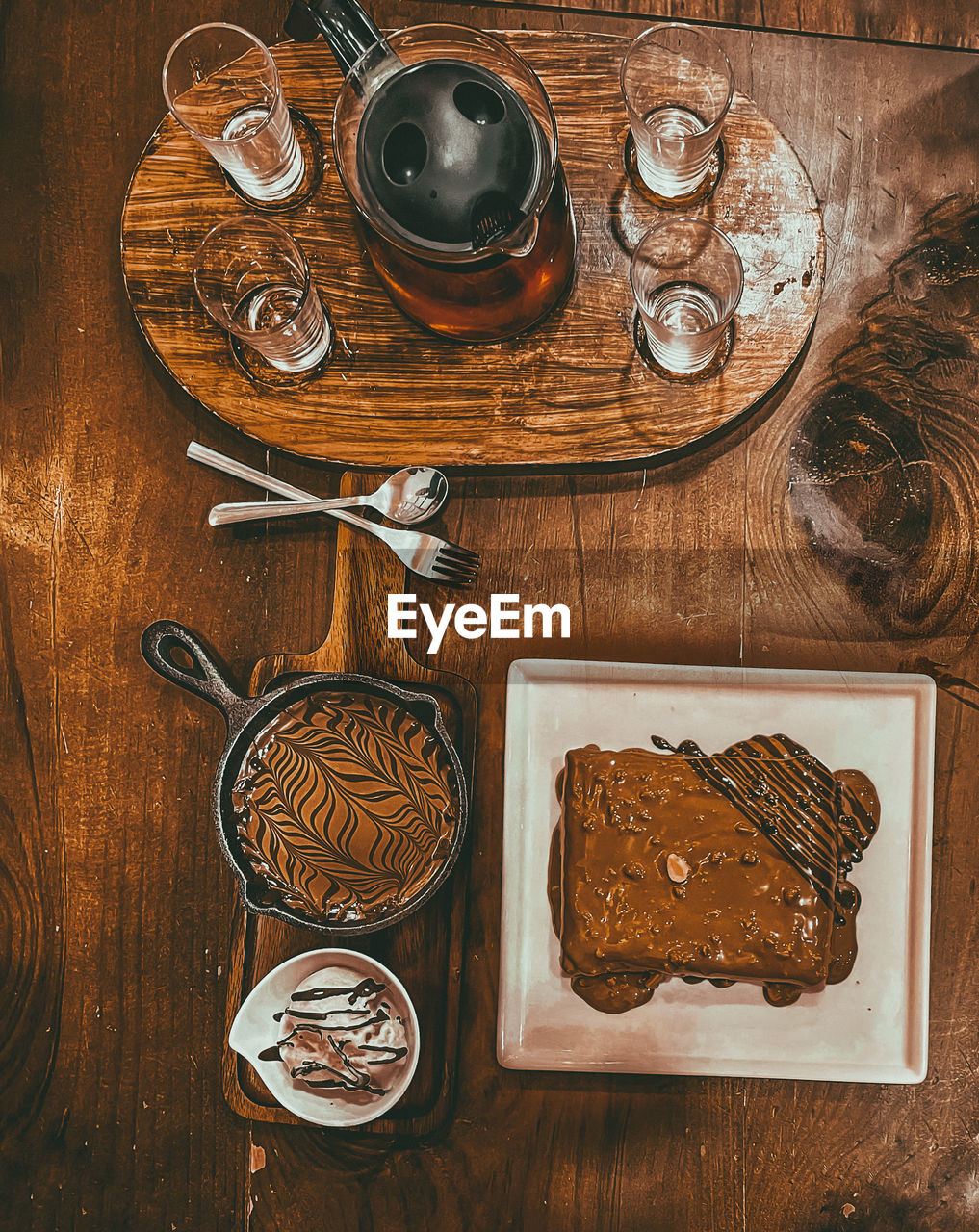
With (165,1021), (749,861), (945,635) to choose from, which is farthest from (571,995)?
(945,635)

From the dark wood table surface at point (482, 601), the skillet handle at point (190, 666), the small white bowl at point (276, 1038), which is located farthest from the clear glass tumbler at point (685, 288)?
the small white bowl at point (276, 1038)

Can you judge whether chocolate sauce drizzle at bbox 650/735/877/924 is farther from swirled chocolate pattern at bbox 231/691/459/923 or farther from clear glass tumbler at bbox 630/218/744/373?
clear glass tumbler at bbox 630/218/744/373

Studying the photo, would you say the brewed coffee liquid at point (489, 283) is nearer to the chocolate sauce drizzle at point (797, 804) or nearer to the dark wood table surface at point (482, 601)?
the dark wood table surface at point (482, 601)

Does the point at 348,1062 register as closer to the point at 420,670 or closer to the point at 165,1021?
the point at 165,1021

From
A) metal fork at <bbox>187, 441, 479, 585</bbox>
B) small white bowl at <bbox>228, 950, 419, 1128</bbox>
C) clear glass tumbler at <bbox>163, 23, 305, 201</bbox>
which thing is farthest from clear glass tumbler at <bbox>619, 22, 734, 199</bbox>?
small white bowl at <bbox>228, 950, 419, 1128</bbox>

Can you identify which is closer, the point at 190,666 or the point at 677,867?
the point at 677,867

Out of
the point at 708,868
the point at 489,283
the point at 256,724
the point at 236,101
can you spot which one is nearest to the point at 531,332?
the point at 489,283

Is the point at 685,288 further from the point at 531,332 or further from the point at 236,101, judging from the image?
the point at 236,101
